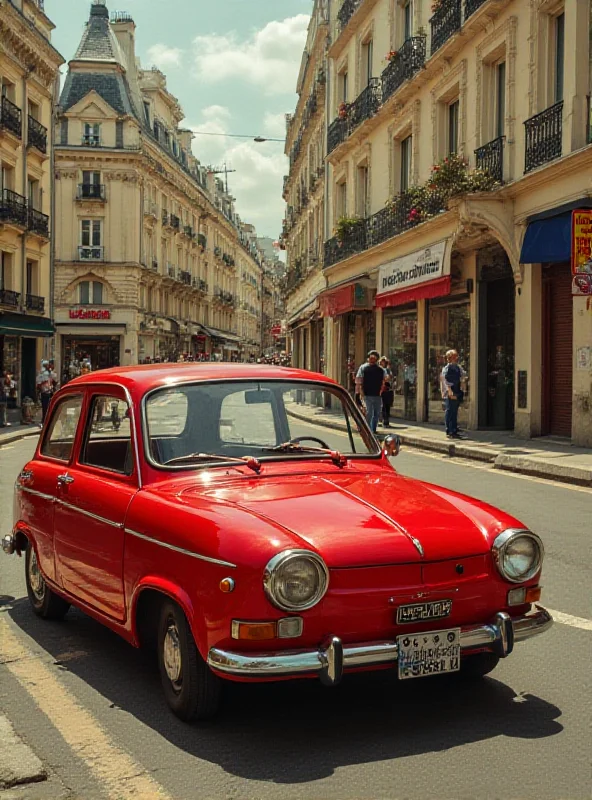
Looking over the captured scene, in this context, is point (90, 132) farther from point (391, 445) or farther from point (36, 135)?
point (391, 445)

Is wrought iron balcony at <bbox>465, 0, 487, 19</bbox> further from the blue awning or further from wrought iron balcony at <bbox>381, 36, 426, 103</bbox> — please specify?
the blue awning

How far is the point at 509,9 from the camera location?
63.8ft

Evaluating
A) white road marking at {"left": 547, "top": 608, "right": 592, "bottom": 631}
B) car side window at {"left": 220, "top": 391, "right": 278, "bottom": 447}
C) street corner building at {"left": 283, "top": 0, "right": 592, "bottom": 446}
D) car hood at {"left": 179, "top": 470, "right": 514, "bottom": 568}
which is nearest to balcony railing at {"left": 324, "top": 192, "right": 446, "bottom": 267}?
street corner building at {"left": 283, "top": 0, "right": 592, "bottom": 446}

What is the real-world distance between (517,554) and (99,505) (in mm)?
2111

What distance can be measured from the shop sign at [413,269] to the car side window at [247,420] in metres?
17.3

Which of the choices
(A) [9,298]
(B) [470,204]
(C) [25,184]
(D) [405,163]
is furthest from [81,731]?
(C) [25,184]

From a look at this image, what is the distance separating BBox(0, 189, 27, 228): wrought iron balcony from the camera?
33844 mm

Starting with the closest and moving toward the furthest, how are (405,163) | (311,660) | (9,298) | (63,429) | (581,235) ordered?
(311,660) < (63,429) < (581,235) < (405,163) < (9,298)

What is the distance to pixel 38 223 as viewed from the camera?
122 ft

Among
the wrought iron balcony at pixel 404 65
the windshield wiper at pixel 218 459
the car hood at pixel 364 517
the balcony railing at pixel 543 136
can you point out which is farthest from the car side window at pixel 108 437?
the wrought iron balcony at pixel 404 65

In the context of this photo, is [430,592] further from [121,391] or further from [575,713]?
[121,391]

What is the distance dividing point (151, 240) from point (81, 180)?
6.75 m

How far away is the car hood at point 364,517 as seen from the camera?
12.9 ft

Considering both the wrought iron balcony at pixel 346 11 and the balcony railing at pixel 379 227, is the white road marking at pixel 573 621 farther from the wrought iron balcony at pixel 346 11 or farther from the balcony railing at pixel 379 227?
the wrought iron balcony at pixel 346 11
